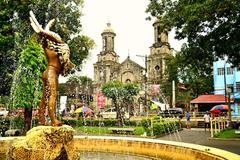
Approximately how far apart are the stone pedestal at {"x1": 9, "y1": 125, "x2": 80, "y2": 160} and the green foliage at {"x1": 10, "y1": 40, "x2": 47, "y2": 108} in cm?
1217

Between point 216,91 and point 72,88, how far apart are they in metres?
38.1

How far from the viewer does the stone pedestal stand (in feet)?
23.4

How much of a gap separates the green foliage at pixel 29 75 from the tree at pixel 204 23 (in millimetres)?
7639

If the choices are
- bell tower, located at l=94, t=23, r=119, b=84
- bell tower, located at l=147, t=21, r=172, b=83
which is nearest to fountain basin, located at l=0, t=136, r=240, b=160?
bell tower, located at l=147, t=21, r=172, b=83

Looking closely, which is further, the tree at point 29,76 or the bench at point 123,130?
the bench at point 123,130

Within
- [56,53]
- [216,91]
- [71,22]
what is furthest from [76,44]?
[216,91]

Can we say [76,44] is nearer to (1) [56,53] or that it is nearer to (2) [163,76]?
(1) [56,53]

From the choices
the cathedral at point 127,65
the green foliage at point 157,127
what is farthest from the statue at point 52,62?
the cathedral at point 127,65

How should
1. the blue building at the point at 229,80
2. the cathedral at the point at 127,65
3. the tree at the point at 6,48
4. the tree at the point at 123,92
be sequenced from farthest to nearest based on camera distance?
the cathedral at the point at 127,65
the tree at the point at 123,92
the blue building at the point at 229,80
the tree at the point at 6,48

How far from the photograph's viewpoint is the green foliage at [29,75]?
1906 centimetres

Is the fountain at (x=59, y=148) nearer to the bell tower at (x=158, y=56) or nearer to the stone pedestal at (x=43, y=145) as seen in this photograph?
the stone pedestal at (x=43, y=145)

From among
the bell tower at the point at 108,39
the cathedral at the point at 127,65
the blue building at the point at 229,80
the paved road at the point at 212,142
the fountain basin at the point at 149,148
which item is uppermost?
the bell tower at the point at 108,39

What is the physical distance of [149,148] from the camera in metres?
11.6

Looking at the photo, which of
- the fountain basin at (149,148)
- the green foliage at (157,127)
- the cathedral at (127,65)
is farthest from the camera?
the cathedral at (127,65)
